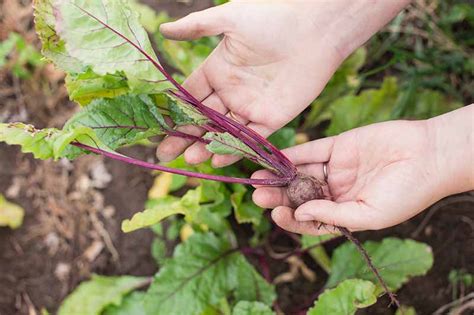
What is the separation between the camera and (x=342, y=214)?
1654mm

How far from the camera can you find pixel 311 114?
2.60m

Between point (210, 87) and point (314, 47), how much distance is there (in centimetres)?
39

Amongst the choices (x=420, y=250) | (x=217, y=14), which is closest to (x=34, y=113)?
(x=217, y=14)

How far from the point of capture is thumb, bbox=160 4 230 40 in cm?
180

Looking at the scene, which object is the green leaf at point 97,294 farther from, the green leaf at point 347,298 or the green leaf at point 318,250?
the green leaf at point 347,298

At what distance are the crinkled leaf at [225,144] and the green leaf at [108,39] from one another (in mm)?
223

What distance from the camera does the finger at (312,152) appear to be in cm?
192

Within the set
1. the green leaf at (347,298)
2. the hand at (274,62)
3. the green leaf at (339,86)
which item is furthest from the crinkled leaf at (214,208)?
the green leaf at (339,86)

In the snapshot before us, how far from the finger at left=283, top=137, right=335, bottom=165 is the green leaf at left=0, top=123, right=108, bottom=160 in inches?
26.6

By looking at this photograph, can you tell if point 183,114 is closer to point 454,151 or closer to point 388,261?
point 454,151

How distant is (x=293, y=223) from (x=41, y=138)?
2.67ft

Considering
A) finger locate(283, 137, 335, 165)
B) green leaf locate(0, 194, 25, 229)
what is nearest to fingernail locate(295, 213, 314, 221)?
finger locate(283, 137, 335, 165)

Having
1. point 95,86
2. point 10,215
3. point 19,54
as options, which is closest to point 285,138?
point 95,86

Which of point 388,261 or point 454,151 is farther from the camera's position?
point 388,261
